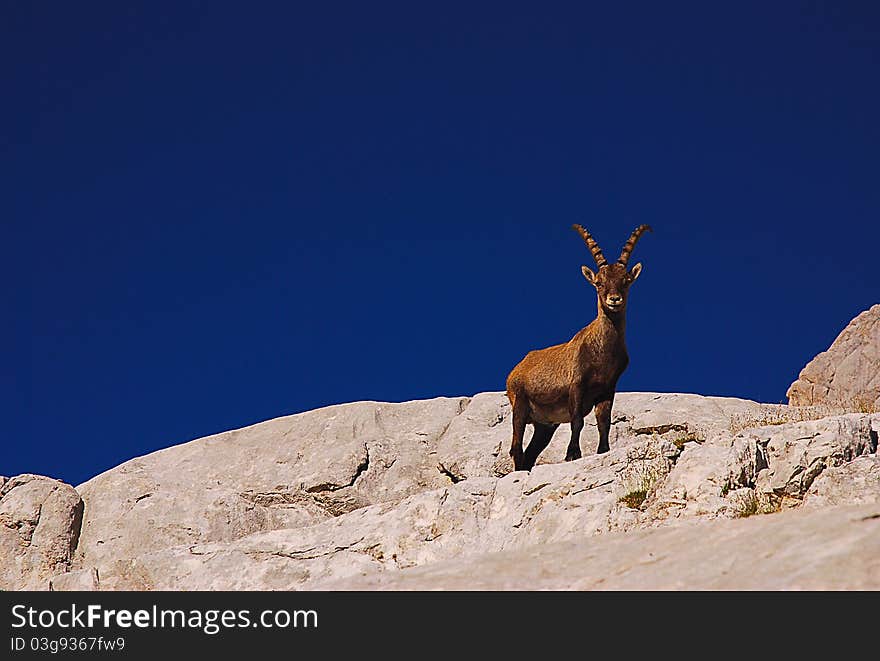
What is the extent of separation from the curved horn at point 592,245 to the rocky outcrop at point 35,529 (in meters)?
12.1

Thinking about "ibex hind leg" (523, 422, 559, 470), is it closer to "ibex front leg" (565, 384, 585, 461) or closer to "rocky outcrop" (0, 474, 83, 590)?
"ibex front leg" (565, 384, 585, 461)

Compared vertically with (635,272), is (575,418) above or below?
below

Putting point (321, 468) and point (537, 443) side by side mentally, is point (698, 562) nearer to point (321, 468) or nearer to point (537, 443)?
point (537, 443)

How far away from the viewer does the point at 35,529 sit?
21.4m

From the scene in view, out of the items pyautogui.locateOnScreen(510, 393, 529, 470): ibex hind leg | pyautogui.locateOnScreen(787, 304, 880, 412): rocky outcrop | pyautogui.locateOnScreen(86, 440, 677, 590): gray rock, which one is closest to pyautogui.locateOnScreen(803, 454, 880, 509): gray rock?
pyautogui.locateOnScreen(86, 440, 677, 590): gray rock

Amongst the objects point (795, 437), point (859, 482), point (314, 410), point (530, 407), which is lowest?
point (859, 482)

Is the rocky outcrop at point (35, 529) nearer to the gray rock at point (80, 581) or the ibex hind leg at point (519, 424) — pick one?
the gray rock at point (80, 581)

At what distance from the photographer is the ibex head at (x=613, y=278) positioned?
51.2 feet

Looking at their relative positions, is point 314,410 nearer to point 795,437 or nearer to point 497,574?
point 795,437

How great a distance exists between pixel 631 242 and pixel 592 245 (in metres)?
0.63

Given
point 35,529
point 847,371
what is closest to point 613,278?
point 847,371
